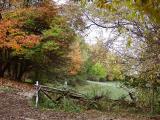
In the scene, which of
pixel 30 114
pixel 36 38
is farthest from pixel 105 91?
pixel 30 114

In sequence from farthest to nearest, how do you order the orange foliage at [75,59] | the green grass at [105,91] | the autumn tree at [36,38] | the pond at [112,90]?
1. the orange foliage at [75,59]
2. the autumn tree at [36,38]
3. the pond at [112,90]
4. the green grass at [105,91]

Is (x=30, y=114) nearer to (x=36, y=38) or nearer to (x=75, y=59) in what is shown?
(x=36, y=38)

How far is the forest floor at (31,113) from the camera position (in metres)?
12.8

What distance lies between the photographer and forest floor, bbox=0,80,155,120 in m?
12.8

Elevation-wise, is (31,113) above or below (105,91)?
below

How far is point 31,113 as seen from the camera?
13461 millimetres

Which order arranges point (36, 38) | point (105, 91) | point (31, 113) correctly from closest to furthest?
point (31, 113) < point (105, 91) < point (36, 38)

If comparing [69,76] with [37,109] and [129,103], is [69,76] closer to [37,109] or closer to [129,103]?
[129,103]

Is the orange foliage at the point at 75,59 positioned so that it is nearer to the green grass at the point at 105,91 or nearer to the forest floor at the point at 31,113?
the green grass at the point at 105,91

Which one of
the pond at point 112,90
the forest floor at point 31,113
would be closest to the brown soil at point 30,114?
the forest floor at point 31,113

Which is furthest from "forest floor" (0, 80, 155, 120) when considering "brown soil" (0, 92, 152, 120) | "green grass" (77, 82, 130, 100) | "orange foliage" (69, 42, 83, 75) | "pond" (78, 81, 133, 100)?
"orange foliage" (69, 42, 83, 75)

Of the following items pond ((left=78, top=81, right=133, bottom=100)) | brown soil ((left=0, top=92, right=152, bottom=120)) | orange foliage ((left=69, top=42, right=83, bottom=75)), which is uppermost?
orange foliage ((left=69, top=42, right=83, bottom=75))

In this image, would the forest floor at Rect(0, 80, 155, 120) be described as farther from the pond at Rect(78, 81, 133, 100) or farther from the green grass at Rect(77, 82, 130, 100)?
the pond at Rect(78, 81, 133, 100)

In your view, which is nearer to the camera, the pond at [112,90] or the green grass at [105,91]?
the green grass at [105,91]
